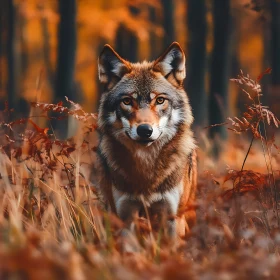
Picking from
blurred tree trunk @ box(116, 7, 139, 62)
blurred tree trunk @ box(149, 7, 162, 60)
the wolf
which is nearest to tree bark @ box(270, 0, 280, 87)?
blurred tree trunk @ box(116, 7, 139, 62)

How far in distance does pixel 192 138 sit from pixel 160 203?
2.59 feet

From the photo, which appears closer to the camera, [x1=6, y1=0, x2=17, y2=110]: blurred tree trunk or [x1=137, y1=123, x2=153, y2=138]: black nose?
[x1=137, y1=123, x2=153, y2=138]: black nose

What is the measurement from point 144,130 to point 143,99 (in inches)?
16.0

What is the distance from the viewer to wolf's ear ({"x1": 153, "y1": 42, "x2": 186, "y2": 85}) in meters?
5.34

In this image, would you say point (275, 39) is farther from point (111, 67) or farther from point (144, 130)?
point (144, 130)

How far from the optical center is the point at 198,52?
16.0 m

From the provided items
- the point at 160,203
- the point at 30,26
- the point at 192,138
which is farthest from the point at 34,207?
the point at 30,26

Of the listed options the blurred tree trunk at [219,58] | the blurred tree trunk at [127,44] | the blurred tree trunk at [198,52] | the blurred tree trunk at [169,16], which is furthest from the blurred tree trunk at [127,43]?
the blurred tree trunk at [219,58]

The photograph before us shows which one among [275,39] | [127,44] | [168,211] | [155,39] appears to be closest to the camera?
[168,211]

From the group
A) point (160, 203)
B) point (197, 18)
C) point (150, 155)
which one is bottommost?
Result: point (160, 203)

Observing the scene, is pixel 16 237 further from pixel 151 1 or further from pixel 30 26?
pixel 30 26

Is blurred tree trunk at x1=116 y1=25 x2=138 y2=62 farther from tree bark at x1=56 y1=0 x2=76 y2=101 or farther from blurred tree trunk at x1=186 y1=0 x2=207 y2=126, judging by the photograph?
tree bark at x1=56 y1=0 x2=76 y2=101

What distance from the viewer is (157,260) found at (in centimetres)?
326

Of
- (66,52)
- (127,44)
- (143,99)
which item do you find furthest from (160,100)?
(127,44)
